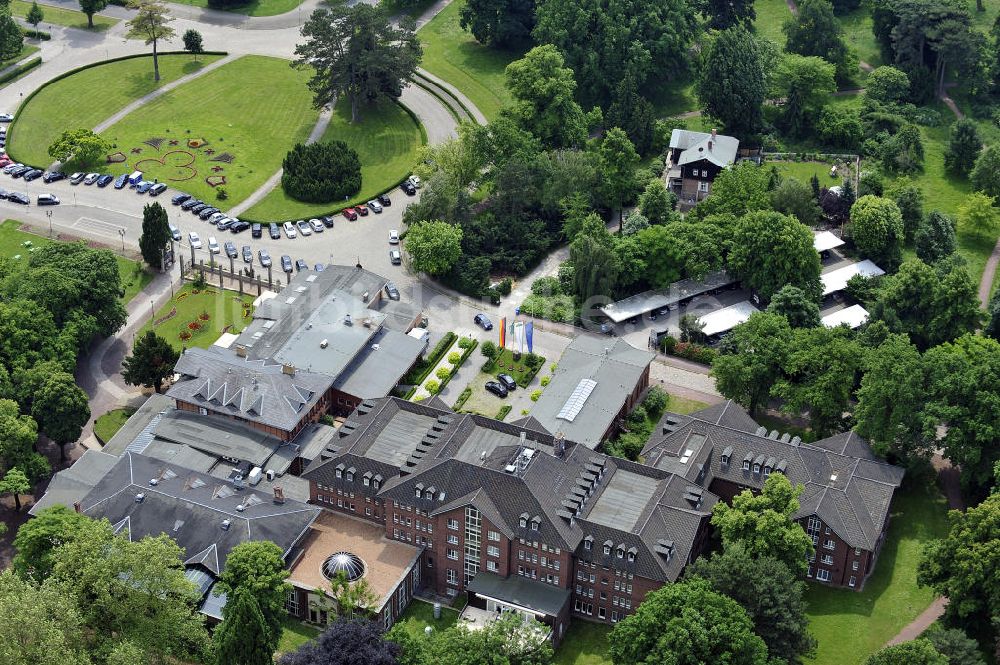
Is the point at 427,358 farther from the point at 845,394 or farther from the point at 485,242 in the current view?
the point at 845,394

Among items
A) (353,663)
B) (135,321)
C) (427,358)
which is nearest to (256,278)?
(135,321)

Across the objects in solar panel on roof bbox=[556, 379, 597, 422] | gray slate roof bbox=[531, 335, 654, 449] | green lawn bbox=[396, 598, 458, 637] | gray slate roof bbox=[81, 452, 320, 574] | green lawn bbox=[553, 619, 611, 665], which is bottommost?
green lawn bbox=[396, 598, 458, 637]

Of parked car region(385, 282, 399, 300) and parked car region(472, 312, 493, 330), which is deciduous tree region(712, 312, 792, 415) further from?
parked car region(385, 282, 399, 300)

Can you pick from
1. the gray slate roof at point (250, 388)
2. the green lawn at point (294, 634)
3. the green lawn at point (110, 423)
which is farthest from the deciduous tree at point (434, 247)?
the green lawn at point (294, 634)

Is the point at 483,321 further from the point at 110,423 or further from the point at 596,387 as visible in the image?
the point at 110,423

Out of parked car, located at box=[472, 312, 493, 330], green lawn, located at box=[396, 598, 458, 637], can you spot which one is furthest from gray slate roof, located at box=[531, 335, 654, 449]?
green lawn, located at box=[396, 598, 458, 637]

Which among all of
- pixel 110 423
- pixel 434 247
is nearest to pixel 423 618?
pixel 110 423
